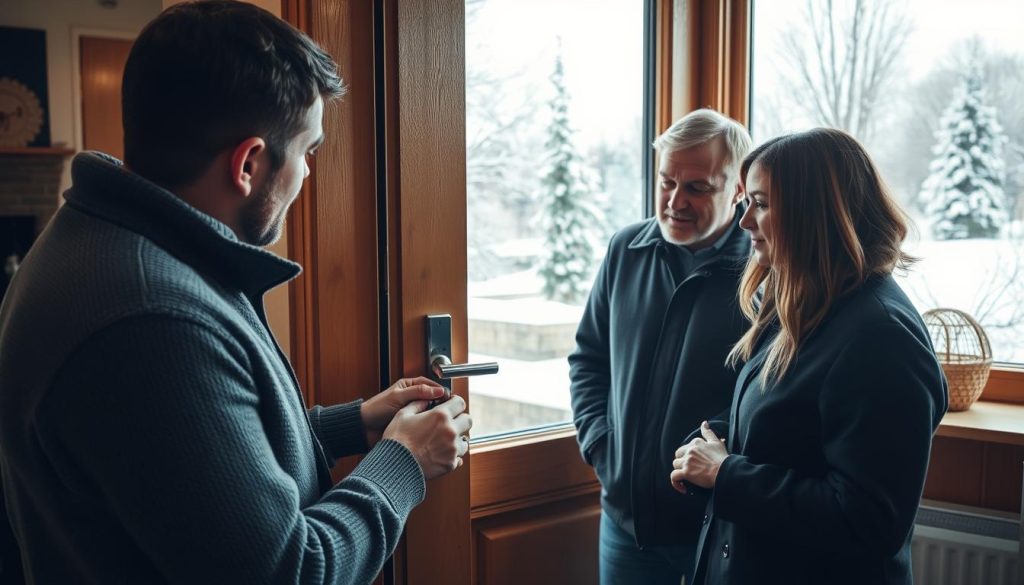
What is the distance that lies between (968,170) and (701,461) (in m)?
1.22

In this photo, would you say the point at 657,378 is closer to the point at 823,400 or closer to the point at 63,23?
the point at 823,400

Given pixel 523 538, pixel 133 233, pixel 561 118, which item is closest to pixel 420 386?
pixel 133 233

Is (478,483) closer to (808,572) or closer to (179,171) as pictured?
(808,572)

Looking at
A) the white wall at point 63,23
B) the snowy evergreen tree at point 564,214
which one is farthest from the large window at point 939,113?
the white wall at point 63,23

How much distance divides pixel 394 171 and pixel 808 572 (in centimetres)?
104

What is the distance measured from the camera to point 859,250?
1.29m

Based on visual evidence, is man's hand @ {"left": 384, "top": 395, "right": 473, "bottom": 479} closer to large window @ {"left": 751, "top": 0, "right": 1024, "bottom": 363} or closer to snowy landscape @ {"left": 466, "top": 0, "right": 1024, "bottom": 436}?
snowy landscape @ {"left": 466, "top": 0, "right": 1024, "bottom": 436}

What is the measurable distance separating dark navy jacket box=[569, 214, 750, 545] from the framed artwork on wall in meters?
3.33

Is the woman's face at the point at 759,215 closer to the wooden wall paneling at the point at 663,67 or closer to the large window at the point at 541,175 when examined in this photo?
the large window at the point at 541,175

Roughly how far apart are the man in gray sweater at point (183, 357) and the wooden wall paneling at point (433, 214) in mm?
598

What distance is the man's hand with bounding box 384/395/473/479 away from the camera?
1.11 meters

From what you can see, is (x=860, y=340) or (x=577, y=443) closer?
(x=860, y=340)

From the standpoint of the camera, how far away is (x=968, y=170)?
6.68 feet

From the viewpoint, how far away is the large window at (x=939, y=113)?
1.98 meters
